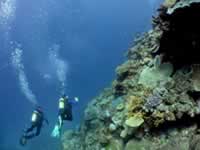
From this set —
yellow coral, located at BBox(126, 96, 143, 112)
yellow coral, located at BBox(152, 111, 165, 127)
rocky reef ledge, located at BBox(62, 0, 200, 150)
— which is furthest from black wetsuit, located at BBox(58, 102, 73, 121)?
yellow coral, located at BBox(152, 111, 165, 127)

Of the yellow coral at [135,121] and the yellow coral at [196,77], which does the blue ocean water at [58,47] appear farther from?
the yellow coral at [196,77]

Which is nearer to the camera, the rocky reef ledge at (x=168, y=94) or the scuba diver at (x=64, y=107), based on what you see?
the rocky reef ledge at (x=168, y=94)

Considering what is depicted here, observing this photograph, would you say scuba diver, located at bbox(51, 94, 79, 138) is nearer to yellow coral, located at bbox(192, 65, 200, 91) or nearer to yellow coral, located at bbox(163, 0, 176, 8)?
yellow coral, located at bbox(192, 65, 200, 91)

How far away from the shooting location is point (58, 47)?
212ft

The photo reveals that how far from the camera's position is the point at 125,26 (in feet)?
238

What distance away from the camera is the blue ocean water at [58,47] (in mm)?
58312

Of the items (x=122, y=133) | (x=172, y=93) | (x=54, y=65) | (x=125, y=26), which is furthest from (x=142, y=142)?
(x=125, y=26)

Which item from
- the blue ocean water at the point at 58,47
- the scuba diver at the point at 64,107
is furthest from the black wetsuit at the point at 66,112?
the blue ocean water at the point at 58,47

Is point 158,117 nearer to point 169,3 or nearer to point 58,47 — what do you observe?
point 169,3

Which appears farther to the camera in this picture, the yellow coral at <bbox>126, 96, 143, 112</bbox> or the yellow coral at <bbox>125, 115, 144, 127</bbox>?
the yellow coral at <bbox>126, 96, 143, 112</bbox>

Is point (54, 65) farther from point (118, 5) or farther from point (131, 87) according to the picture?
point (131, 87)

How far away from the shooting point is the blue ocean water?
2296 inches

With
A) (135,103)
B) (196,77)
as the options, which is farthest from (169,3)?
(135,103)

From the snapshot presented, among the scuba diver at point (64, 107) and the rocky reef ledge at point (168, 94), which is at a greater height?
the scuba diver at point (64, 107)
